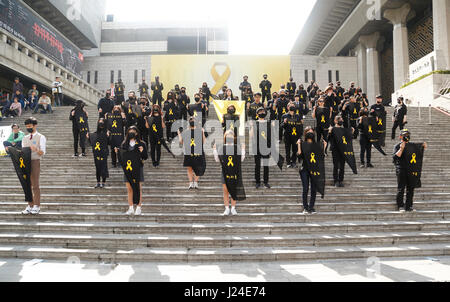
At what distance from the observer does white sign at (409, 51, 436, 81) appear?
1896 centimetres

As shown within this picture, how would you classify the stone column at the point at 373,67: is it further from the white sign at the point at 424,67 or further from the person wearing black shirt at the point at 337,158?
the person wearing black shirt at the point at 337,158

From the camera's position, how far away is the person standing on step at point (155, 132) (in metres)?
8.89

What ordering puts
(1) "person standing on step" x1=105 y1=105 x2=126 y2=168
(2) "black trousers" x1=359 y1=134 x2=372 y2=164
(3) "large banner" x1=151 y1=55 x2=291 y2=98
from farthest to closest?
1. (3) "large banner" x1=151 y1=55 x2=291 y2=98
2. (2) "black trousers" x1=359 y1=134 x2=372 y2=164
3. (1) "person standing on step" x1=105 y1=105 x2=126 y2=168

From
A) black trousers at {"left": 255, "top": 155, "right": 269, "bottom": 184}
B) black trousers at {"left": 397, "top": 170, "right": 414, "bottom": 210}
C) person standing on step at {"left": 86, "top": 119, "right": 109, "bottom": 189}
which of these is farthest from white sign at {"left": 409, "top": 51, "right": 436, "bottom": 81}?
person standing on step at {"left": 86, "top": 119, "right": 109, "bottom": 189}

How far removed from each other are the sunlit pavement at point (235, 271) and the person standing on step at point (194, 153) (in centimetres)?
287

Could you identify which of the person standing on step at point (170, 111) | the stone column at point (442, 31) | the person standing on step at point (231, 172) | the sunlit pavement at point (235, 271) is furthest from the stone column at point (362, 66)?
the sunlit pavement at point (235, 271)

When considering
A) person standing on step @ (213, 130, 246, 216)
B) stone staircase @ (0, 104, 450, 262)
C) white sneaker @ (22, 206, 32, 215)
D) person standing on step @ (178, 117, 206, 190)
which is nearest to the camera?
stone staircase @ (0, 104, 450, 262)

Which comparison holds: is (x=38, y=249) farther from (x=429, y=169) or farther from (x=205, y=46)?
(x=205, y=46)

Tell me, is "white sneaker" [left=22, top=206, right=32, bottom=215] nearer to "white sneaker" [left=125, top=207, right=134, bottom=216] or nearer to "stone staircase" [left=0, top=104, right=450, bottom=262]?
"stone staircase" [left=0, top=104, right=450, bottom=262]

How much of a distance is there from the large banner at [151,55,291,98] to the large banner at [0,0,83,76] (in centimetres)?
751

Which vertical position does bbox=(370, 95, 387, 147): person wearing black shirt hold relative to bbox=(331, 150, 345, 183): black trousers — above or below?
above

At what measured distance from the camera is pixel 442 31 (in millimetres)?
19516

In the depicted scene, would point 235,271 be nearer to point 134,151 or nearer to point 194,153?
point 134,151

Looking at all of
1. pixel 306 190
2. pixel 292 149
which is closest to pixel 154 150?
pixel 292 149
